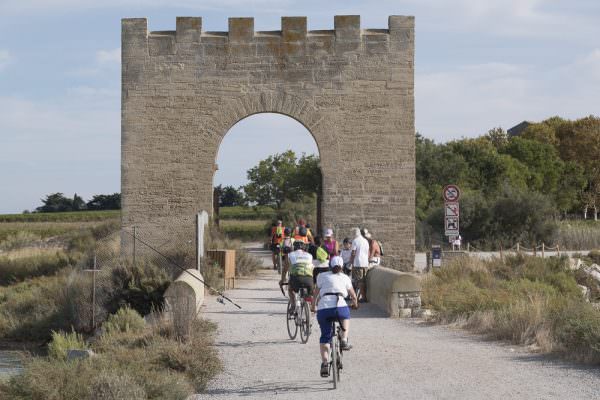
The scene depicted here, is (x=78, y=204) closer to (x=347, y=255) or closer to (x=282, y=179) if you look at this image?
(x=282, y=179)

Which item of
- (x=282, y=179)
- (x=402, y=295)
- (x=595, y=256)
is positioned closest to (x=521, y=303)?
(x=402, y=295)

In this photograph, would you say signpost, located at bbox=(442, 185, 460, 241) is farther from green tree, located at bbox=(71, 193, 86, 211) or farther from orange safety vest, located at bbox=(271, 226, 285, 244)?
green tree, located at bbox=(71, 193, 86, 211)

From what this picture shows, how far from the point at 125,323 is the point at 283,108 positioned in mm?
9915

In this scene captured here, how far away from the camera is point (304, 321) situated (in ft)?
44.3

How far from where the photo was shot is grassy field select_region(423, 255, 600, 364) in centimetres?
1283

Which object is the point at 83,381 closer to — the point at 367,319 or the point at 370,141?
the point at 367,319

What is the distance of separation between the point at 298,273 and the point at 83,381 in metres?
4.67

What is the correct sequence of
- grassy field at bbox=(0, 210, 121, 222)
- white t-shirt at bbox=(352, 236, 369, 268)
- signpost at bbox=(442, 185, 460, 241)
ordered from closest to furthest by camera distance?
white t-shirt at bbox=(352, 236, 369, 268), signpost at bbox=(442, 185, 460, 241), grassy field at bbox=(0, 210, 121, 222)

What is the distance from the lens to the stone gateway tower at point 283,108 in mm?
24281

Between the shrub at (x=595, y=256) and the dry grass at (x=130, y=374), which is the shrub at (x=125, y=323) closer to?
the dry grass at (x=130, y=374)

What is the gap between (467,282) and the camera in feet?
67.1

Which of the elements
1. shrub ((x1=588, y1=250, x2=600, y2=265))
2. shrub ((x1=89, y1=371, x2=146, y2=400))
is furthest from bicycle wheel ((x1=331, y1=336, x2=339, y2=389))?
shrub ((x1=588, y1=250, x2=600, y2=265))

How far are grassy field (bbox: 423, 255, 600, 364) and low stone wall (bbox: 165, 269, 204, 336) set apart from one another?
460 centimetres

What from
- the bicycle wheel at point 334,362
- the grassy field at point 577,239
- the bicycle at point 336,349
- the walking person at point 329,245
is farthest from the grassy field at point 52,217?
the bicycle wheel at point 334,362
